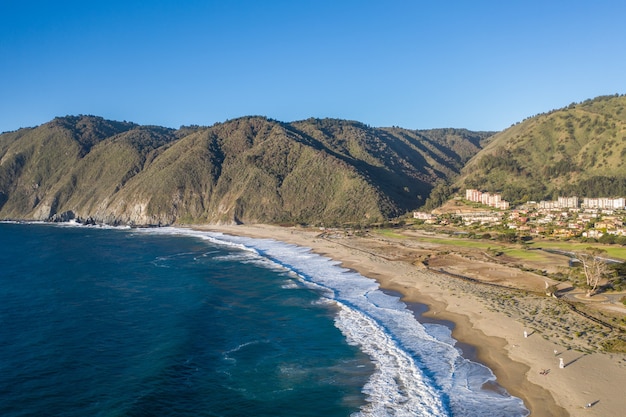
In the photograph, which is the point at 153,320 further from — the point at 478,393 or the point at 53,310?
the point at 478,393

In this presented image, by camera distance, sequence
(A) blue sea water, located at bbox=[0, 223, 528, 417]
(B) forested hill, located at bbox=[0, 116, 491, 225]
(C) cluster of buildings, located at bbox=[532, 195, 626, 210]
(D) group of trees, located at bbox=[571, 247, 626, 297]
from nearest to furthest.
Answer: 1. (A) blue sea water, located at bbox=[0, 223, 528, 417]
2. (D) group of trees, located at bbox=[571, 247, 626, 297]
3. (C) cluster of buildings, located at bbox=[532, 195, 626, 210]
4. (B) forested hill, located at bbox=[0, 116, 491, 225]

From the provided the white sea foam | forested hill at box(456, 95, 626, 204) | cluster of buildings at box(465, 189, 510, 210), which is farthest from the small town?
the white sea foam

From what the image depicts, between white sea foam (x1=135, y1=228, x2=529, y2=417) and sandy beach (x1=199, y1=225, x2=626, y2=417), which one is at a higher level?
sandy beach (x1=199, y1=225, x2=626, y2=417)

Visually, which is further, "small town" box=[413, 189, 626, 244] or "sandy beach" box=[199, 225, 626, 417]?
"small town" box=[413, 189, 626, 244]

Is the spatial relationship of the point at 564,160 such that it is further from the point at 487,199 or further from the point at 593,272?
the point at 593,272

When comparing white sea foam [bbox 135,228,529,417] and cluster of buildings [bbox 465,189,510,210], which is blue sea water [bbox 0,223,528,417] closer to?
white sea foam [bbox 135,228,529,417]

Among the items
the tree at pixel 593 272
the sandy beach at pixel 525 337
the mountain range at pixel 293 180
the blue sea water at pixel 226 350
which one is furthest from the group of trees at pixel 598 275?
the mountain range at pixel 293 180
